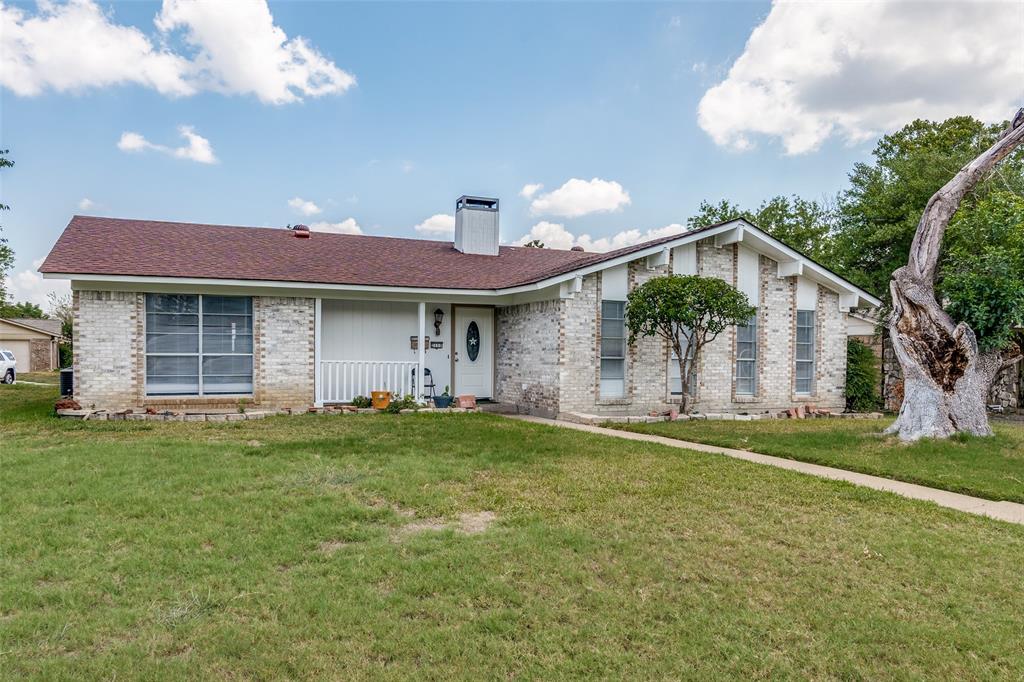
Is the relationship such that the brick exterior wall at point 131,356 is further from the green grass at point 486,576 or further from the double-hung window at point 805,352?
the double-hung window at point 805,352

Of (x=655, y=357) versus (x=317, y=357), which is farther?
(x=655, y=357)

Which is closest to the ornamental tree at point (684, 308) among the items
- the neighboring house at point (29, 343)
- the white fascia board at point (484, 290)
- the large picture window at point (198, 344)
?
the white fascia board at point (484, 290)

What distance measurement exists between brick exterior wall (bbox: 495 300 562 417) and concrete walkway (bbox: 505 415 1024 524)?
2.41m

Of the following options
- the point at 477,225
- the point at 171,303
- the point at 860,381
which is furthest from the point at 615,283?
the point at 171,303

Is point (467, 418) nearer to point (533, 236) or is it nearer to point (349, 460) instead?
point (349, 460)

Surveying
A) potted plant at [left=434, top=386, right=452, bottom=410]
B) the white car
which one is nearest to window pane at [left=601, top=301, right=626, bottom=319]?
potted plant at [left=434, top=386, right=452, bottom=410]

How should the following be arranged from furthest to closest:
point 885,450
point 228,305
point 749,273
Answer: point 749,273, point 228,305, point 885,450

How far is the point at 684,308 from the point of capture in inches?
464

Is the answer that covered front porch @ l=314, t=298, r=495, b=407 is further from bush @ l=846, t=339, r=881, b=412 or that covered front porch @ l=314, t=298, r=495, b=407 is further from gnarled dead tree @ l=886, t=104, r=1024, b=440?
bush @ l=846, t=339, r=881, b=412

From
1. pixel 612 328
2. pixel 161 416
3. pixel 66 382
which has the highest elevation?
pixel 612 328

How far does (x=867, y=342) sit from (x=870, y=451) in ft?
27.8

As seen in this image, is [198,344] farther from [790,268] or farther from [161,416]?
[790,268]

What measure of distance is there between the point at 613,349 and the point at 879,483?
6.53 meters

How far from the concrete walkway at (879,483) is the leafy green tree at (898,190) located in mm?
16857
